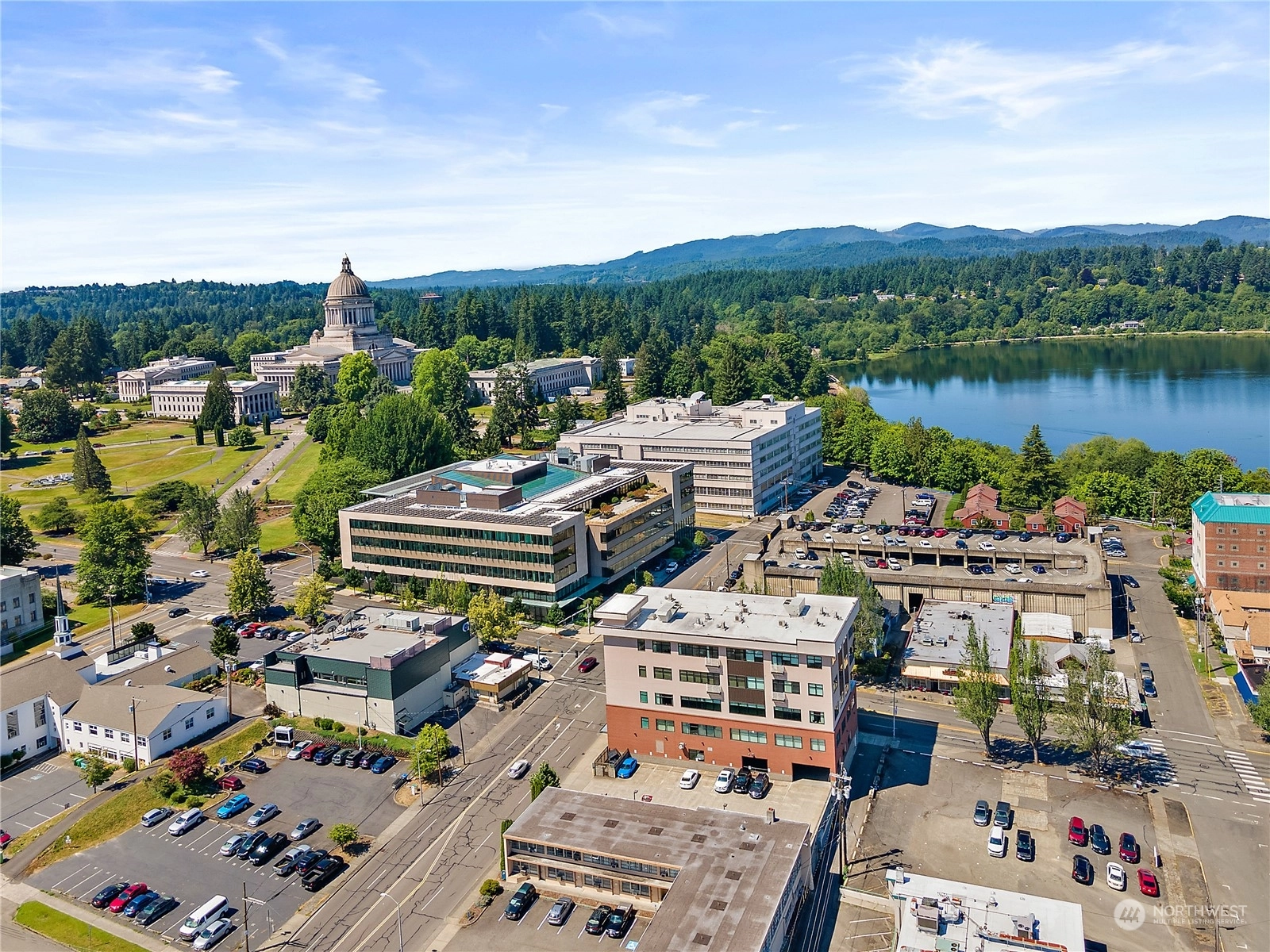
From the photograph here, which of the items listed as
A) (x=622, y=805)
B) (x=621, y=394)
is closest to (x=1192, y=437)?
(x=621, y=394)

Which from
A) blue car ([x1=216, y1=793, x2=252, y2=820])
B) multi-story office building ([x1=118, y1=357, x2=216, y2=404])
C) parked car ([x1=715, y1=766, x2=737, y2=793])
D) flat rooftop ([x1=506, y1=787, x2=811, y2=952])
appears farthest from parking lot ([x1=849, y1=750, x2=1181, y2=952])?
multi-story office building ([x1=118, y1=357, x2=216, y2=404])

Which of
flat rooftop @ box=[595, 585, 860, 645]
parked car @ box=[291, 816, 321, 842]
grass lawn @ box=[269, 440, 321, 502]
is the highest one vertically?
flat rooftop @ box=[595, 585, 860, 645]

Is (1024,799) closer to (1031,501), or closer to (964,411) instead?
(1031,501)

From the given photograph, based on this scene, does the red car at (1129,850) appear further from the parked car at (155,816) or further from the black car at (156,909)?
the parked car at (155,816)

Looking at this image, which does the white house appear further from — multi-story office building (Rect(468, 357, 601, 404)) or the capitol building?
the capitol building

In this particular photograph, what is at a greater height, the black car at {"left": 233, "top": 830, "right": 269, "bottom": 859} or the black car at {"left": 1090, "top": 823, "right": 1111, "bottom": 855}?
the black car at {"left": 233, "top": 830, "right": 269, "bottom": 859}

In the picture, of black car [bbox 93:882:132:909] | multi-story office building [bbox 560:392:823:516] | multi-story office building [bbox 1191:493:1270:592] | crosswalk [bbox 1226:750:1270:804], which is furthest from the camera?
multi-story office building [bbox 560:392:823:516]
